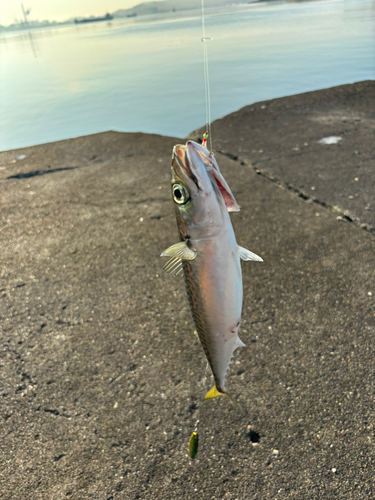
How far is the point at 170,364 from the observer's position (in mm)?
3018

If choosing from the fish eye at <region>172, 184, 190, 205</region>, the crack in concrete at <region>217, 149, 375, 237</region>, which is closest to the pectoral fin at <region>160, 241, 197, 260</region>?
the fish eye at <region>172, 184, 190, 205</region>

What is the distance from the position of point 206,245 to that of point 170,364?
6.11 feet

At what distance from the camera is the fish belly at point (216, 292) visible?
1454 millimetres

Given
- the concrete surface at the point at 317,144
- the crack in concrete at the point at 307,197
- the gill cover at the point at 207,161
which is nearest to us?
the gill cover at the point at 207,161

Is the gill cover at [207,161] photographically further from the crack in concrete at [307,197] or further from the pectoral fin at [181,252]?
the crack in concrete at [307,197]

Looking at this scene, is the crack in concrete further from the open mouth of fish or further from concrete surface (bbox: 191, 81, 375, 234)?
the open mouth of fish

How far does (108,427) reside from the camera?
8.52 feet

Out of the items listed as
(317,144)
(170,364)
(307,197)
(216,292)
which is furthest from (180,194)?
(317,144)

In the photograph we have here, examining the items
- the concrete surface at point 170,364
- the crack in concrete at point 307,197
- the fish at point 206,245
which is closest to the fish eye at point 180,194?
the fish at point 206,245

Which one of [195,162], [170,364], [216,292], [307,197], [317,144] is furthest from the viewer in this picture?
[317,144]

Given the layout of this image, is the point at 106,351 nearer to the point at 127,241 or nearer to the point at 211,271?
the point at 127,241

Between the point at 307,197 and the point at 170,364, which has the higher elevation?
the point at 307,197

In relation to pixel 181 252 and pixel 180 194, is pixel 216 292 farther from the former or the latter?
pixel 180 194

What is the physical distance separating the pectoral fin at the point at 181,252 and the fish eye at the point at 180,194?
0.17 m
